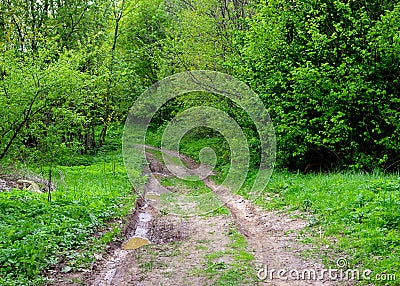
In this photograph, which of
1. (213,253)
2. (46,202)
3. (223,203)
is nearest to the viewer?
(213,253)

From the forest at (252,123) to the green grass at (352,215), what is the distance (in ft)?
0.12

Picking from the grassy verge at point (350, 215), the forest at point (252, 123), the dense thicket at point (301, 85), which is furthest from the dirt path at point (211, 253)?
the dense thicket at point (301, 85)

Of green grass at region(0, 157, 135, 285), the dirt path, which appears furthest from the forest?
the dirt path

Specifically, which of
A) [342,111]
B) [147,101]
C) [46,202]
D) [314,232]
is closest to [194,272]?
[314,232]

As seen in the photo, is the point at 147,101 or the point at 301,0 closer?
the point at 301,0

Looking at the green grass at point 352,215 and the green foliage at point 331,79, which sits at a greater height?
the green foliage at point 331,79

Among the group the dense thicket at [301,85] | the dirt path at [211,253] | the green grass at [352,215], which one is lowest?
the dirt path at [211,253]

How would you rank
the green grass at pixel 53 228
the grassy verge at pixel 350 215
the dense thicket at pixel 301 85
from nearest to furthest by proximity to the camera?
the grassy verge at pixel 350 215 < the green grass at pixel 53 228 < the dense thicket at pixel 301 85

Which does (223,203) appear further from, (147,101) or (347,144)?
(147,101)

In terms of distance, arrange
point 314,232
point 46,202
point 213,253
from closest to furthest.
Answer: point 213,253 → point 314,232 → point 46,202

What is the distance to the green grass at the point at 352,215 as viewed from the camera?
6.30 m

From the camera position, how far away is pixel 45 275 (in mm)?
6266

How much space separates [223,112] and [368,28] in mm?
6865

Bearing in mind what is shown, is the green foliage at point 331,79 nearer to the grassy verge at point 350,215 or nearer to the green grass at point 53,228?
the grassy verge at point 350,215
